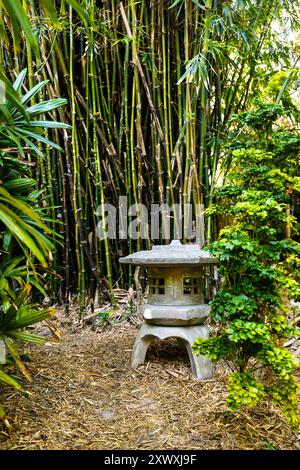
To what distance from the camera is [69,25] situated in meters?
2.39

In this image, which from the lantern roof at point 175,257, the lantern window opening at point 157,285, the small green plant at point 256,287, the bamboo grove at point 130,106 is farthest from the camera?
the bamboo grove at point 130,106

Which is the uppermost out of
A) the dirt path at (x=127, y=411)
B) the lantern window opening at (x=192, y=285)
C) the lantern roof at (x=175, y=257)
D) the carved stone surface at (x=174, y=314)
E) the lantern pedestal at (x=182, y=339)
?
the lantern roof at (x=175, y=257)

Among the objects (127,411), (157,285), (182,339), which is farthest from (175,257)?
(127,411)

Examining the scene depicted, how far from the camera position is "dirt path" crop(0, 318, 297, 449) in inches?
47.9

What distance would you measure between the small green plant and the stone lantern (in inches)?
11.5

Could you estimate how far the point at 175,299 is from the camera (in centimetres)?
176

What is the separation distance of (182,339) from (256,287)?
21.3 inches

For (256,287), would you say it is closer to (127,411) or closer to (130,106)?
(127,411)

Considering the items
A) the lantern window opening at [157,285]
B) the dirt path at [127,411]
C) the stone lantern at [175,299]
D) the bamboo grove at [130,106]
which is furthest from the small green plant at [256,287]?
the bamboo grove at [130,106]

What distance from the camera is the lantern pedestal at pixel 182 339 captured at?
66.6 inches

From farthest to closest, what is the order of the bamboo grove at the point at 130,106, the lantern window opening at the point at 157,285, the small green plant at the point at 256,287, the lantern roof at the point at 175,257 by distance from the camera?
the bamboo grove at the point at 130,106, the lantern window opening at the point at 157,285, the lantern roof at the point at 175,257, the small green plant at the point at 256,287

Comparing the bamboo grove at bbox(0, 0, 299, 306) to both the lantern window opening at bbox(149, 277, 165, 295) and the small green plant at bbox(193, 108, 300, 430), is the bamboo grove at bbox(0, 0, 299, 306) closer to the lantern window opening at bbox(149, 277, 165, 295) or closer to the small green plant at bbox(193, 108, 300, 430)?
the lantern window opening at bbox(149, 277, 165, 295)

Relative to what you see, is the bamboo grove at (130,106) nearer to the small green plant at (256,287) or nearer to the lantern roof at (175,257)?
the lantern roof at (175,257)

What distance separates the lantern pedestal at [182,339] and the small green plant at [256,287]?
12.5 inches
